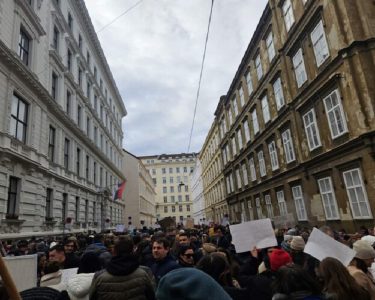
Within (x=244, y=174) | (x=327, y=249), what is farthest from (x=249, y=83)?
(x=327, y=249)

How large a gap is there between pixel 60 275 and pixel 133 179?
2111 inches

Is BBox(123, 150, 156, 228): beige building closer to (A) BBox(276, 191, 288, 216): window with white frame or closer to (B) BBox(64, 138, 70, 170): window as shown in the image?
(B) BBox(64, 138, 70, 170): window

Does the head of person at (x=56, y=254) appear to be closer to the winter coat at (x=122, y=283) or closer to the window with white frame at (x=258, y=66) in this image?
the winter coat at (x=122, y=283)

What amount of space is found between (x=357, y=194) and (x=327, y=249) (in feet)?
31.1

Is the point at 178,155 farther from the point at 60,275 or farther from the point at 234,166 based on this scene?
the point at 60,275

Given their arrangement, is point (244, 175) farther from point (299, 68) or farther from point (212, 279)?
point (212, 279)

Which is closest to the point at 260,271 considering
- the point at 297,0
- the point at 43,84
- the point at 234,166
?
the point at 297,0

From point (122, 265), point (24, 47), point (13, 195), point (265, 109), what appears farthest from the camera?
point (265, 109)

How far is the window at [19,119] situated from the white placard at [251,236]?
1370 cm

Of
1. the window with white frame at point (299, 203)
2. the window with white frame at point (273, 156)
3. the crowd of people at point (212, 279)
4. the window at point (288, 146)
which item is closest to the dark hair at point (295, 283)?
the crowd of people at point (212, 279)

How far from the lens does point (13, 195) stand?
14.5 m

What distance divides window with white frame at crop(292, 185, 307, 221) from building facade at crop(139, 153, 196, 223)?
80102 millimetres

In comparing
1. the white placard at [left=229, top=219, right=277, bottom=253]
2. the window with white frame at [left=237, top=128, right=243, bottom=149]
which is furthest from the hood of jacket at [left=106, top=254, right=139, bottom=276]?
the window with white frame at [left=237, top=128, right=243, bottom=149]

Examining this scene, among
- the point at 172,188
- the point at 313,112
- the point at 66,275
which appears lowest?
the point at 66,275
